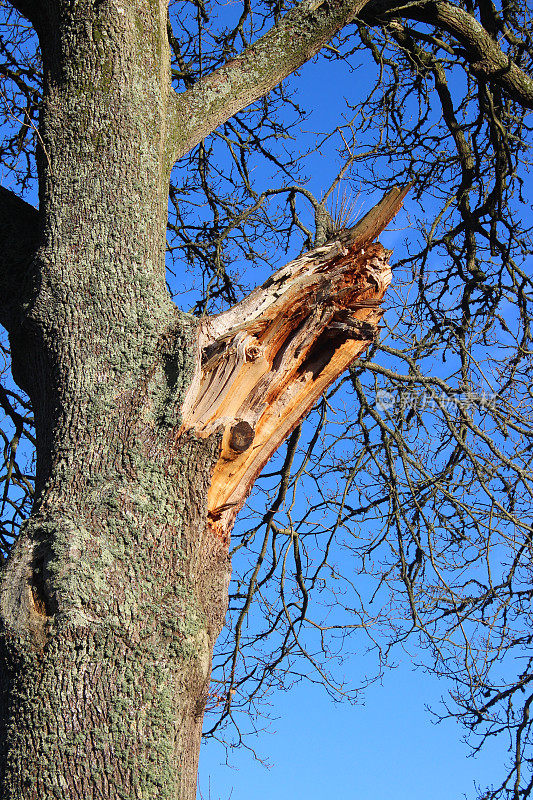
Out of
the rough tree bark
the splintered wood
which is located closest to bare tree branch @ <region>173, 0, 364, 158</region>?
the rough tree bark

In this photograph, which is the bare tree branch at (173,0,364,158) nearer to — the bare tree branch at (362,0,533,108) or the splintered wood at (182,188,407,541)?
the splintered wood at (182,188,407,541)

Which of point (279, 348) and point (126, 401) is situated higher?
point (279, 348)

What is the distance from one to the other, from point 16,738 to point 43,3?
9.85 ft

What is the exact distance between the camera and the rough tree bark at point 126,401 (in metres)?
2.05

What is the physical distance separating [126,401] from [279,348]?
78 cm

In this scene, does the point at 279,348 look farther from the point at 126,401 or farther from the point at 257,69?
the point at 257,69

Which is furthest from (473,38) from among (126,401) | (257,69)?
(126,401)

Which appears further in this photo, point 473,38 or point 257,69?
point 473,38

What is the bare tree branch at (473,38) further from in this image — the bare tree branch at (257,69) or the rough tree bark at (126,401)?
the rough tree bark at (126,401)

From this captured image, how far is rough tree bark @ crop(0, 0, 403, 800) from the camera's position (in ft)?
6.74

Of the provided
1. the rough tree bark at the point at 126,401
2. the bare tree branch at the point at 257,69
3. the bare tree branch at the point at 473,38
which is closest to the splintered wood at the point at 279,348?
the rough tree bark at the point at 126,401

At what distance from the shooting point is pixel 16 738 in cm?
204

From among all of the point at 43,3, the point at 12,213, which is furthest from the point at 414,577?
the point at 43,3

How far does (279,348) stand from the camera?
9.65 feet
